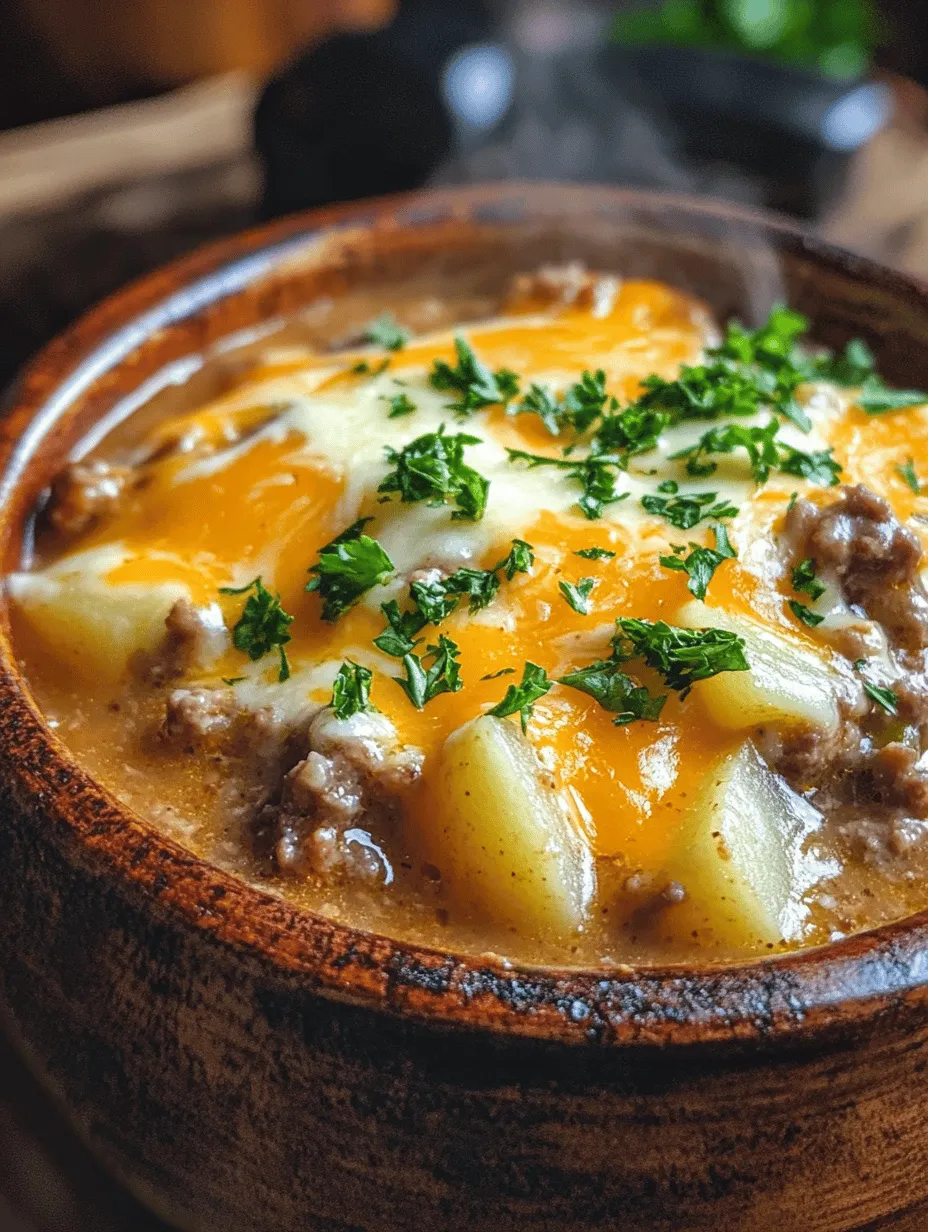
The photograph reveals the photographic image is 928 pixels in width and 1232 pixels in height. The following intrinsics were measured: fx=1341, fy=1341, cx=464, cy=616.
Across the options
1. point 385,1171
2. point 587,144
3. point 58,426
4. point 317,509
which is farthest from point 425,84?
point 385,1171

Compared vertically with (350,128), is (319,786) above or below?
below

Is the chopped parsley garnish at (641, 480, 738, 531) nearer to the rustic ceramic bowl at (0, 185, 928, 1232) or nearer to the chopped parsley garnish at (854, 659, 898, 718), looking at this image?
the chopped parsley garnish at (854, 659, 898, 718)

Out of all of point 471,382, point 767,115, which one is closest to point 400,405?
point 471,382

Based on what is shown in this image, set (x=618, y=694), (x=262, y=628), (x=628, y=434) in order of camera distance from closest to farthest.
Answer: (x=618, y=694) → (x=262, y=628) → (x=628, y=434)

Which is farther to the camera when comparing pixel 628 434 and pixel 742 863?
pixel 628 434

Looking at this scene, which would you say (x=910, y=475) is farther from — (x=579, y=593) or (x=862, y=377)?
(x=579, y=593)

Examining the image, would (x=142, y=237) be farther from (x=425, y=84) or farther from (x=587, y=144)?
(x=587, y=144)

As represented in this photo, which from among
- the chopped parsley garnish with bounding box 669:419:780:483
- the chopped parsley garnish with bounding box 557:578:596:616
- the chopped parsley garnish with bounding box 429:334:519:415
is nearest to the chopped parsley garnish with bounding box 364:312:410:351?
the chopped parsley garnish with bounding box 429:334:519:415
